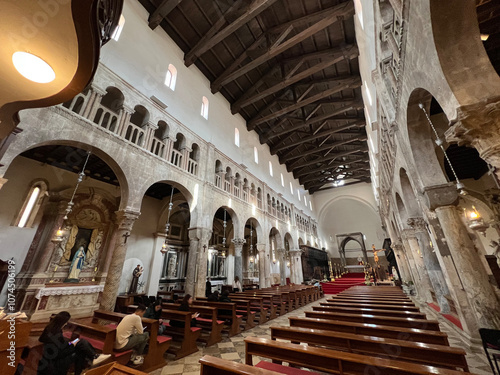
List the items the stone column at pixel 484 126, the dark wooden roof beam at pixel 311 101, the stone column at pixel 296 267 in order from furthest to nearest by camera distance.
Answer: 1. the stone column at pixel 296 267
2. the dark wooden roof beam at pixel 311 101
3. the stone column at pixel 484 126

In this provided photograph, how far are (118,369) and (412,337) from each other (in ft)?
11.8

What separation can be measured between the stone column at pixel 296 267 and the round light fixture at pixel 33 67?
1734cm

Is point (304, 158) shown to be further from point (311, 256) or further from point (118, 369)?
point (118, 369)

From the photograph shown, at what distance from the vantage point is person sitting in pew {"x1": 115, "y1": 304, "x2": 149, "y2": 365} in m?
3.29

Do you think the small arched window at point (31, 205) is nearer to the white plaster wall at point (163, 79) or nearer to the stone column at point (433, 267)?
the white plaster wall at point (163, 79)

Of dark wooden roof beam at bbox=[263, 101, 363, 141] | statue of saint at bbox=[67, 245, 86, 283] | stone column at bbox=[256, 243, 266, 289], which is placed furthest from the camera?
dark wooden roof beam at bbox=[263, 101, 363, 141]

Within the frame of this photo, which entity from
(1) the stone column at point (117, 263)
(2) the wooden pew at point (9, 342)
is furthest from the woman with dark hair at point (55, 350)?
(1) the stone column at point (117, 263)

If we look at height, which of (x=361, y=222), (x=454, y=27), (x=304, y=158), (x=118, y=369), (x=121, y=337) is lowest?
(x=121, y=337)

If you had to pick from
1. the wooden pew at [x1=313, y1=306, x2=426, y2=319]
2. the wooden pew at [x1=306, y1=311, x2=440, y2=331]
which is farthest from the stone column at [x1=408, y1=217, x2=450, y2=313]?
the wooden pew at [x1=306, y1=311, x2=440, y2=331]

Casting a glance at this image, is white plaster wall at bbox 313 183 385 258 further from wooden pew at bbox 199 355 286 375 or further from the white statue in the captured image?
wooden pew at bbox 199 355 286 375

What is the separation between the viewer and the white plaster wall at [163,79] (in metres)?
7.79

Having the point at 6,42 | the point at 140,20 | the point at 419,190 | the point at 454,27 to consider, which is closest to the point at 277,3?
the point at 140,20

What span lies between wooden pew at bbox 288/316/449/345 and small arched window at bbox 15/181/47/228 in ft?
29.9

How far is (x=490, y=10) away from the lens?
3.72 meters
